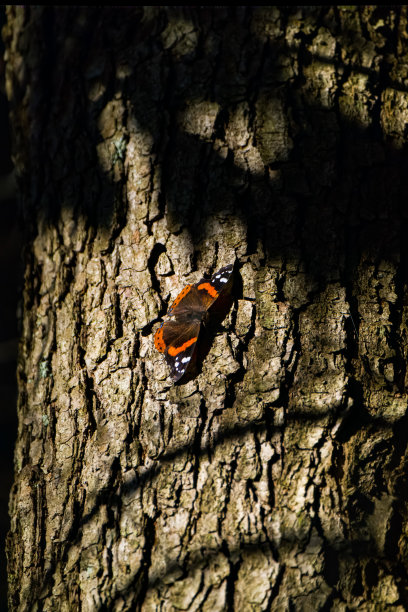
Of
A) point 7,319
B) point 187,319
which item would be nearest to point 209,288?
point 187,319

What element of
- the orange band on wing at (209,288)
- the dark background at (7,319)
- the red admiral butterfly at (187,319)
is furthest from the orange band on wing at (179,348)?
the dark background at (7,319)

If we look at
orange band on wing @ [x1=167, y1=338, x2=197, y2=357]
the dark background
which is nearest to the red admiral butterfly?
orange band on wing @ [x1=167, y1=338, x2=197, y2=357]

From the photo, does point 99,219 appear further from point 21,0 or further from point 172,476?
point 21,0

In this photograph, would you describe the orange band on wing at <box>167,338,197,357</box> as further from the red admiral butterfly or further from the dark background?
the dark background

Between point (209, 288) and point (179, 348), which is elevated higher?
point (209, 288)

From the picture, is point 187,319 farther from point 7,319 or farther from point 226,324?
point 7,319

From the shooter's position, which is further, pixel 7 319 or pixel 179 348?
pixel 7 319
